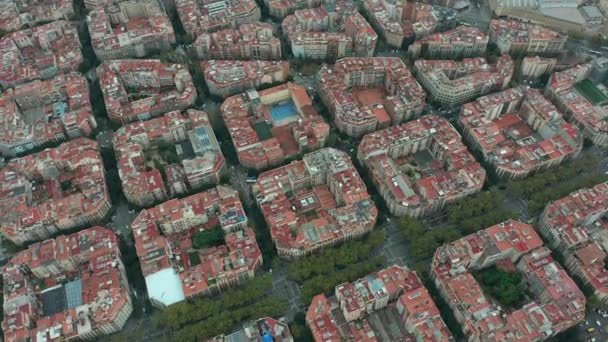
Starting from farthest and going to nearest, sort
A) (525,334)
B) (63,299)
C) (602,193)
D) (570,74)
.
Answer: (570,74) → (602,193) → (63,299) → (525,334)

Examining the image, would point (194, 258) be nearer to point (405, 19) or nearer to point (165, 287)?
point (165, 287)

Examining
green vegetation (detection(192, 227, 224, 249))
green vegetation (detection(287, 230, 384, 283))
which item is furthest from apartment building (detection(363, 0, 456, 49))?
green vegetation (detection(192, 227, 224, 249))

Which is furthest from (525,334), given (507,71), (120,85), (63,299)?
(120,85)

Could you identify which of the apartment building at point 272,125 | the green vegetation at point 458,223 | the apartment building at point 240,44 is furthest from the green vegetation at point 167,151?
the green vegetation at point 458,223

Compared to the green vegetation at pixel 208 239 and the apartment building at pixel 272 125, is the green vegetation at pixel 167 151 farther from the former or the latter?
the green vegetation at pixel 208 239

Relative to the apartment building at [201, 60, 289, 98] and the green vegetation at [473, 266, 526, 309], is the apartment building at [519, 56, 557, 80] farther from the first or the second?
the apartment building at [201, 60, 289, 98]

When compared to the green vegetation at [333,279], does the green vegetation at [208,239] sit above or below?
above

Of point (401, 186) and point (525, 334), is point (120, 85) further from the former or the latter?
point (525, 334)
